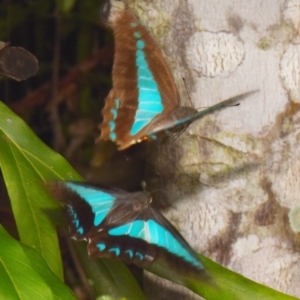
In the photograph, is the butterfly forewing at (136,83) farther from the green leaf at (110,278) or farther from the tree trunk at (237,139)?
the green leaf at (110,278)

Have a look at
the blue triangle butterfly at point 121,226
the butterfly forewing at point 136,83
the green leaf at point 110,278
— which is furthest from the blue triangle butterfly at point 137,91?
the green leaf at point 110,278

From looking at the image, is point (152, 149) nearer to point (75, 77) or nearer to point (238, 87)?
point (238, 87)

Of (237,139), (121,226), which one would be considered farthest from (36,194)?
(237,139)

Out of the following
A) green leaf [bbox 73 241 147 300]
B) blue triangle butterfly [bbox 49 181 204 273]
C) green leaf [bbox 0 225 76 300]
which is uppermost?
blue triangle butterfly [bbox 49 181 204 273]

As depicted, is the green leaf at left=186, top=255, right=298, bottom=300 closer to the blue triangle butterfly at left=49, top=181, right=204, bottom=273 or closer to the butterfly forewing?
the blue triangle butterfly at left=49, top=181, right=204, bottom=273

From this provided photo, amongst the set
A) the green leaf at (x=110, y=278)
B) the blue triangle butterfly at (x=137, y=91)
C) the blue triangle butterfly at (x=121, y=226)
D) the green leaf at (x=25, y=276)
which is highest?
the blue triangle butterfly at (x=137, y=91)

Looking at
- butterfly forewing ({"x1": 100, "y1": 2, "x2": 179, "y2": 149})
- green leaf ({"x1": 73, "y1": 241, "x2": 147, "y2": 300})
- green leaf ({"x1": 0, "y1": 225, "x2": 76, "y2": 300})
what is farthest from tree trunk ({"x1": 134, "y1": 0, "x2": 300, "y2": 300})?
green leaf ({"x1": 0, "y1": 225, "x2": 76, "y2": 300})
